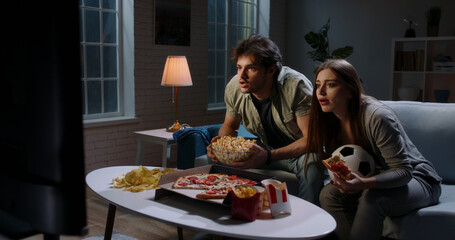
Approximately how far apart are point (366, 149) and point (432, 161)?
0.58 metres

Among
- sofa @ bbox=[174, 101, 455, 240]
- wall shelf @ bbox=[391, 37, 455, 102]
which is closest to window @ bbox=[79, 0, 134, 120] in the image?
sofa @ bbox=[174, 101, 455, 240]

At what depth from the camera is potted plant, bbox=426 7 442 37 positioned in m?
5.04

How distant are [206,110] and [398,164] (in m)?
3.56

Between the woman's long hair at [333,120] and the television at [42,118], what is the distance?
1.71 metres

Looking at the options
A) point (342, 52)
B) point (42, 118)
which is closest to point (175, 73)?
point (342, 52)

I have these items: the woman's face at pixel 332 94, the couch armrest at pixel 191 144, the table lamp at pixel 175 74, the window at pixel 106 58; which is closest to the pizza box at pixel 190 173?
the woman's face at pixel 332 94

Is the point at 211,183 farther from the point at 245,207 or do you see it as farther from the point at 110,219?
the point at 110,219

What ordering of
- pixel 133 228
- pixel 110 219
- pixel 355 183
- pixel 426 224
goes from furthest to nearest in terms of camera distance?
pixel 133 228 → pixel 110 219 → pixel 426 224 → pixel 355 183

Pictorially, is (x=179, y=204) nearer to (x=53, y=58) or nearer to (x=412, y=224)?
(x=412, y=224)

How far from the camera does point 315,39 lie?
233 inches

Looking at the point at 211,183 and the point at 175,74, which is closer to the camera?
the point at 211,183

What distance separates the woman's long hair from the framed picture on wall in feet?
9.00

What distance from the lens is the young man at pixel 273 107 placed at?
7.62 feet

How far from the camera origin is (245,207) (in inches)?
61.3
